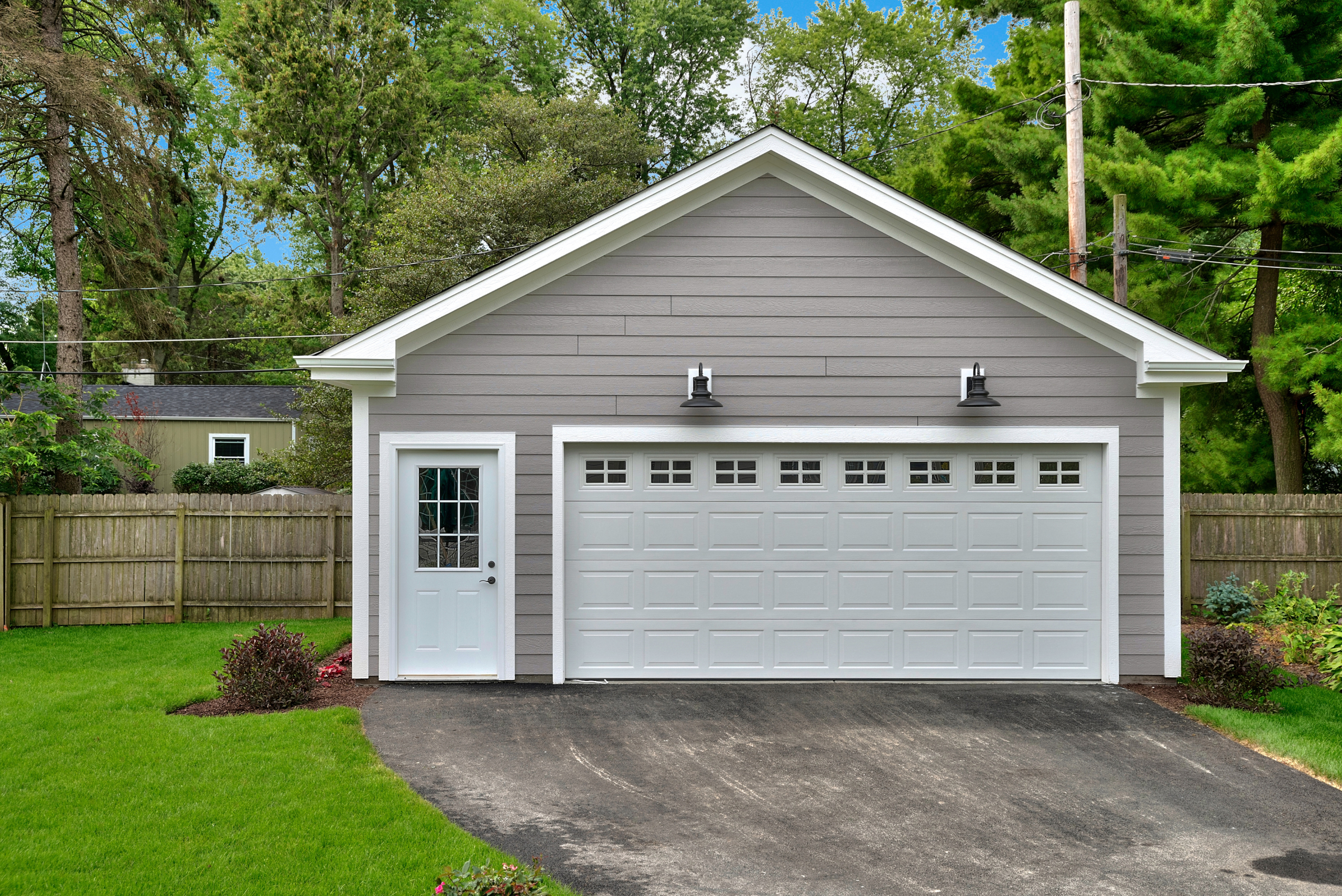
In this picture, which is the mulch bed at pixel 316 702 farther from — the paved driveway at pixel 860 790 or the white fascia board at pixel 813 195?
the white fascia board at pixel 813 195

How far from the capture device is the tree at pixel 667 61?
94.3ft

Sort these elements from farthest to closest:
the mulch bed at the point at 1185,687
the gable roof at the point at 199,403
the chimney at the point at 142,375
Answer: the chimney at the point at 142,375
the gable roof at the point at 199,403
the mulch bed at the point at 1185,687

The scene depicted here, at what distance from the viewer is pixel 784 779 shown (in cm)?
618

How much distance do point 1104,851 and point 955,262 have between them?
5276mm

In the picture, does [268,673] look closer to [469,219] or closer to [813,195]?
[813,195]

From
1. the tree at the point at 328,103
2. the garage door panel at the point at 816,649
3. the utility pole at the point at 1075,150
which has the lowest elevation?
the garage door panel at the point at 816,649

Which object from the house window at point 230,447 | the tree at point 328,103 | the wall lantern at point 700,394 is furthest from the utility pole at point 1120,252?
the house window at point 230,447

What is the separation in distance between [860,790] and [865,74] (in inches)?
1087

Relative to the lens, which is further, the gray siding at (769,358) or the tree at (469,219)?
the tree at (469,219)

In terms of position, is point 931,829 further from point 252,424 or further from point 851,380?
point 252,424

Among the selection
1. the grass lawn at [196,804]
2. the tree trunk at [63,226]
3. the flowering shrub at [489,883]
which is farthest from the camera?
the tree trunk at [63,226]

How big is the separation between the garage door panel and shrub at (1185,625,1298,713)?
1.08m

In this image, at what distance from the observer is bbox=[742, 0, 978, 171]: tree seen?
2895cm

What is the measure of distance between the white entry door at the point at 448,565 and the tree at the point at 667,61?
21353 mm
